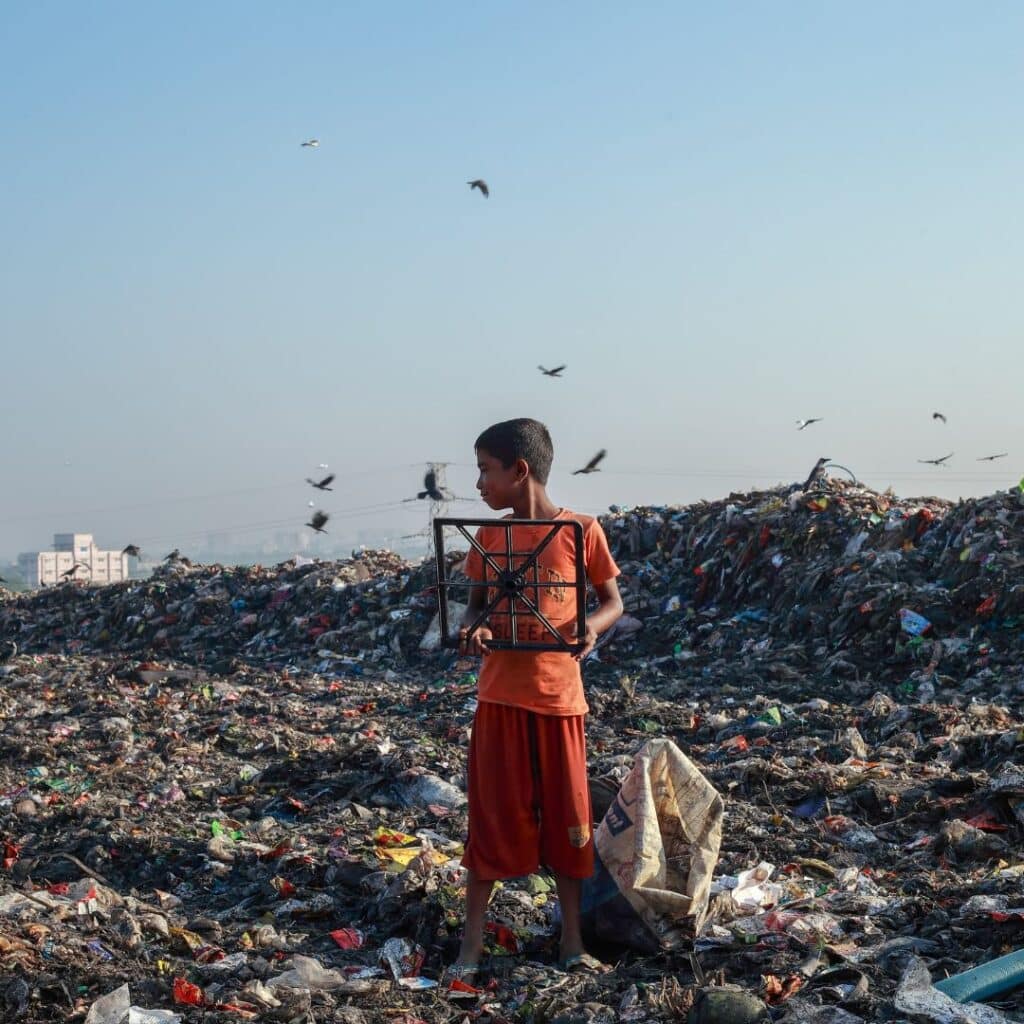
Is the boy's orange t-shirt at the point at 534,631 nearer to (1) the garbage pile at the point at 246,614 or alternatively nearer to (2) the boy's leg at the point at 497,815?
(2) the boy's leg at the point at 497,815

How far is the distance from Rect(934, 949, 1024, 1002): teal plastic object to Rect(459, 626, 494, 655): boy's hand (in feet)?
4.45

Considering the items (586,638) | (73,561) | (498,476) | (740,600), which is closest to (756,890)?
(586,638)

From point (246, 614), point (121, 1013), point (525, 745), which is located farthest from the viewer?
point (246, 614)

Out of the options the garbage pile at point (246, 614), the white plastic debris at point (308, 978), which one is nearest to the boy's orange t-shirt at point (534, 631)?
the white plastic debris at point (308, 978)

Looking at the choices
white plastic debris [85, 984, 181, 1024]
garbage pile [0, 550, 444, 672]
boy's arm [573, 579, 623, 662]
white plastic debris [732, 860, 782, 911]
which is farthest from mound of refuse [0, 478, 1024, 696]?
white plastic debris [85, 984, 181, 1024]

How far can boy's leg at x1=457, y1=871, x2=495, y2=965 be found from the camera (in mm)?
3365

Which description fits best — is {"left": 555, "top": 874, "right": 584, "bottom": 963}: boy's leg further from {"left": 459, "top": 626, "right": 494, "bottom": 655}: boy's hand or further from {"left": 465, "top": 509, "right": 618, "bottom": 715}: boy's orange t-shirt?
{"left": 459, "top": 626, "right": 494, "bottom": 655}: boy's hand

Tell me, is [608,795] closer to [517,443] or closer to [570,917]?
[570,917]

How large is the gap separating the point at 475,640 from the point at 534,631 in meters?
0.16

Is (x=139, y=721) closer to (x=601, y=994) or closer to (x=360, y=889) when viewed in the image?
(x=360, y=889)

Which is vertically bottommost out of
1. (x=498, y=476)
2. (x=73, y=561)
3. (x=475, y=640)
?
(x=73, y=561)

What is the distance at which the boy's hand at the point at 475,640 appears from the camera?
324 centimetres

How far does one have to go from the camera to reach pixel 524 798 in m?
3.36

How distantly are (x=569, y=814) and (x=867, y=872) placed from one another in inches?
64.8
